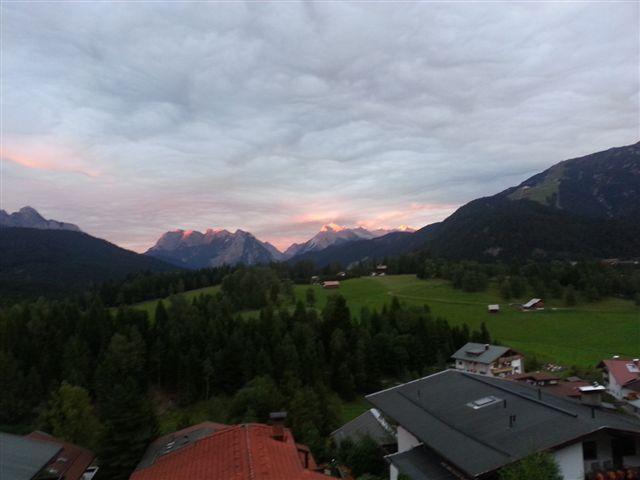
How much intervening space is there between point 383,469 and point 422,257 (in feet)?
465

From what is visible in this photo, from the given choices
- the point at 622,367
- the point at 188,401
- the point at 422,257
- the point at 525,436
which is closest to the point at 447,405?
the point at 525,436

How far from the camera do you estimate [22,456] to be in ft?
62.5

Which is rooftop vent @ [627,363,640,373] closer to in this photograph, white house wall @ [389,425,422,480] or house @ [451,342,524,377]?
house @ [451,342,524,377]

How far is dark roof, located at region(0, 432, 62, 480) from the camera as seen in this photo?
Answer: 56.5 ft

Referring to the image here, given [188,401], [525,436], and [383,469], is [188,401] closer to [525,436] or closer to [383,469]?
[383,469]

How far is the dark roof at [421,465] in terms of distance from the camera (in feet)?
54.5

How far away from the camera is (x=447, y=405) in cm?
2070

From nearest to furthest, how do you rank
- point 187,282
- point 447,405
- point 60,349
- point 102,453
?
point 447,405, point 102,453, point 60,349, point 187,282

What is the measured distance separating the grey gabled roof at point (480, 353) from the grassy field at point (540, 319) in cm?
705

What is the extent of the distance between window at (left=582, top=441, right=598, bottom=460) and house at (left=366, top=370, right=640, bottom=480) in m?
0.03

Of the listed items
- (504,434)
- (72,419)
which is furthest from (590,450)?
(72,419)

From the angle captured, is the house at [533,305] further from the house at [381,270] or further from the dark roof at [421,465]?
the dark roof at [421,465]

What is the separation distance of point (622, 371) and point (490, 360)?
49.1 feet

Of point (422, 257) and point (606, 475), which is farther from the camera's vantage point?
point (422, 257)
